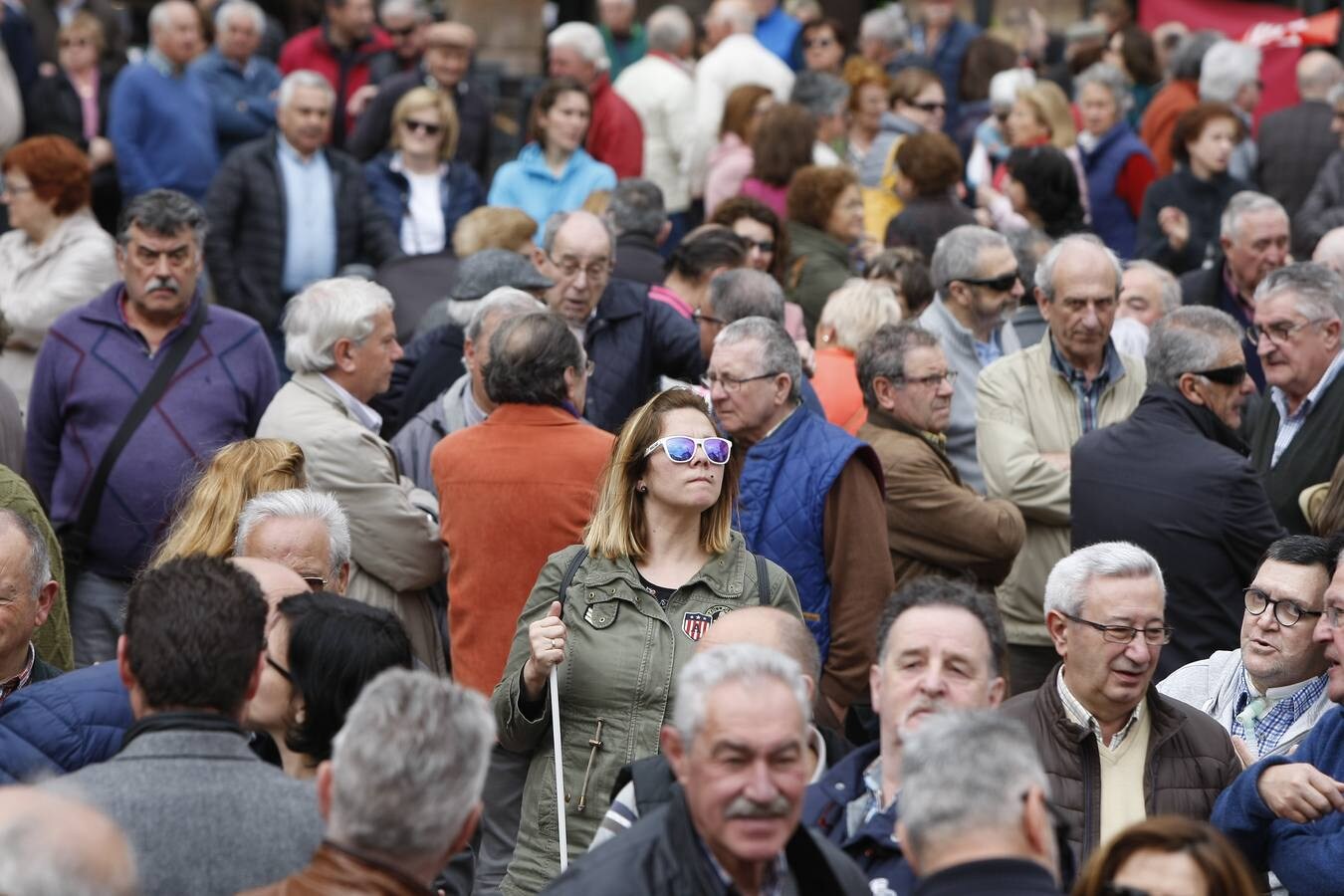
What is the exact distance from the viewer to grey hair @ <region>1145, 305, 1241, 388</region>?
695 cm

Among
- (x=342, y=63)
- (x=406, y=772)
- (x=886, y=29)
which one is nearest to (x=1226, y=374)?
(x=406, y=772)

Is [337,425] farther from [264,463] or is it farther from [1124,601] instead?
[1124,601]

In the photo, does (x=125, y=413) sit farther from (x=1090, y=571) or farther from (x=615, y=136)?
(x=615, y=136)

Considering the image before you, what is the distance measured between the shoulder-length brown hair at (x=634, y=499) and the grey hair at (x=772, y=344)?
93 centimetres

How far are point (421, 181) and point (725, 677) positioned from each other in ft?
26.0

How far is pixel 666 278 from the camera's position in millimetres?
9367

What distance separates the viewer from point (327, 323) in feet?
22.7

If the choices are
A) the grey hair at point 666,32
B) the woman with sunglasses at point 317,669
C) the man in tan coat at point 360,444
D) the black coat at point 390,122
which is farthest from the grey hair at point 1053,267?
the grey hair at point 666,32

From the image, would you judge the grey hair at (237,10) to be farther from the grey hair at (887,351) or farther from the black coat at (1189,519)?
the black coat at (1189,519)

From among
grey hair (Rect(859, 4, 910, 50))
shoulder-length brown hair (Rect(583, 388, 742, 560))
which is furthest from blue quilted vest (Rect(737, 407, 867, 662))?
grey hair (Rect(859, 4, 910, 50))

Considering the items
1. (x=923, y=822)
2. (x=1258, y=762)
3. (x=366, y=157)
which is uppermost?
(x=923, y=822)

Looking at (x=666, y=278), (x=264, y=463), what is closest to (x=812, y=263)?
(x=666, y=278)

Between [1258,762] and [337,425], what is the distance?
3261 millimetres

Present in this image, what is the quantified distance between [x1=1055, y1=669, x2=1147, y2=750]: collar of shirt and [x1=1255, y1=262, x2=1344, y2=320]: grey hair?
111 inches
